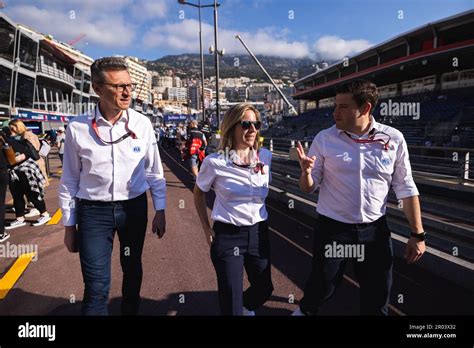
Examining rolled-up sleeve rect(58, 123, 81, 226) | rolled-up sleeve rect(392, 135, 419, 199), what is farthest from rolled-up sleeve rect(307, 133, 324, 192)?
rolled-up sleeve rect(58, 123, 81, 226)

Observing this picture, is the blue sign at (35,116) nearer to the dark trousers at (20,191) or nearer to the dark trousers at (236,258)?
the dark trousers at (20,191)

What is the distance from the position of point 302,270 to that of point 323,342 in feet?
5.36

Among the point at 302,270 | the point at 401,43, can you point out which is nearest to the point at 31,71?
the point at 401,43

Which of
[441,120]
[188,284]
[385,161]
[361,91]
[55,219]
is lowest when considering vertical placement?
[188,284]

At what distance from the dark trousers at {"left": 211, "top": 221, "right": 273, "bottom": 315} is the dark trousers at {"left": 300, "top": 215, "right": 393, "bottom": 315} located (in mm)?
424

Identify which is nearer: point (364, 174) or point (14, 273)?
Answer: point (364, 174)

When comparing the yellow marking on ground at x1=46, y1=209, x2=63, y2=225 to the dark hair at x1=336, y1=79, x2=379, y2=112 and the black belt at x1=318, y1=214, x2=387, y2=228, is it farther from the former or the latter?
the dark hair at x1=336, y1=79, x2=379, y2=112

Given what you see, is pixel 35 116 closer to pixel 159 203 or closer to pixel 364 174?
pixel 159 203

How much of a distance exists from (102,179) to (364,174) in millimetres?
1889

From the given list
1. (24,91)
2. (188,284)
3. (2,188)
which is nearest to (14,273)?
(2,188)

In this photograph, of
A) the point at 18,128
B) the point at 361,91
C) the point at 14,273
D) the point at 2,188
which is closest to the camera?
the point at 361,91

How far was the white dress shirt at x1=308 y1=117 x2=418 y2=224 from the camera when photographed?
2330 millimetres

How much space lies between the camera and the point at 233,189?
239 centimetres

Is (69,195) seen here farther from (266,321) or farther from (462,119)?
(462,119)
